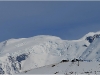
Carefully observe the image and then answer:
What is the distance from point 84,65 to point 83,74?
1617 centimetres

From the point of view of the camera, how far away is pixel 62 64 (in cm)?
9781

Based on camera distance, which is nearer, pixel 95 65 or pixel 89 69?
pixel 89 69

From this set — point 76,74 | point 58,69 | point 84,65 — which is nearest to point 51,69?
point 58,69

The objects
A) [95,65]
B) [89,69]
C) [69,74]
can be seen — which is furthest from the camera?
[95,65]

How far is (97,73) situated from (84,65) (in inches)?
581

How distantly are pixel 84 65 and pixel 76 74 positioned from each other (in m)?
16.3

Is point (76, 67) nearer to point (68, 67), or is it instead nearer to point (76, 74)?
point (68, 67)

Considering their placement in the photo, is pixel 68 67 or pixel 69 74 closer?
pixel 69 74

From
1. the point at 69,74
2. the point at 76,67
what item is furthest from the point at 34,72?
the point at 69,74

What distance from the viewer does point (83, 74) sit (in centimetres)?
7681

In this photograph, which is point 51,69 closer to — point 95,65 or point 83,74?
point 95,65

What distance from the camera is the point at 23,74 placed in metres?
90.7

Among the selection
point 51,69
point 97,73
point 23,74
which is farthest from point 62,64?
point 97,73

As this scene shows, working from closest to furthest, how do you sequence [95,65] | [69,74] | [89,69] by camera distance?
[69,74], [89,69], [95,65]
